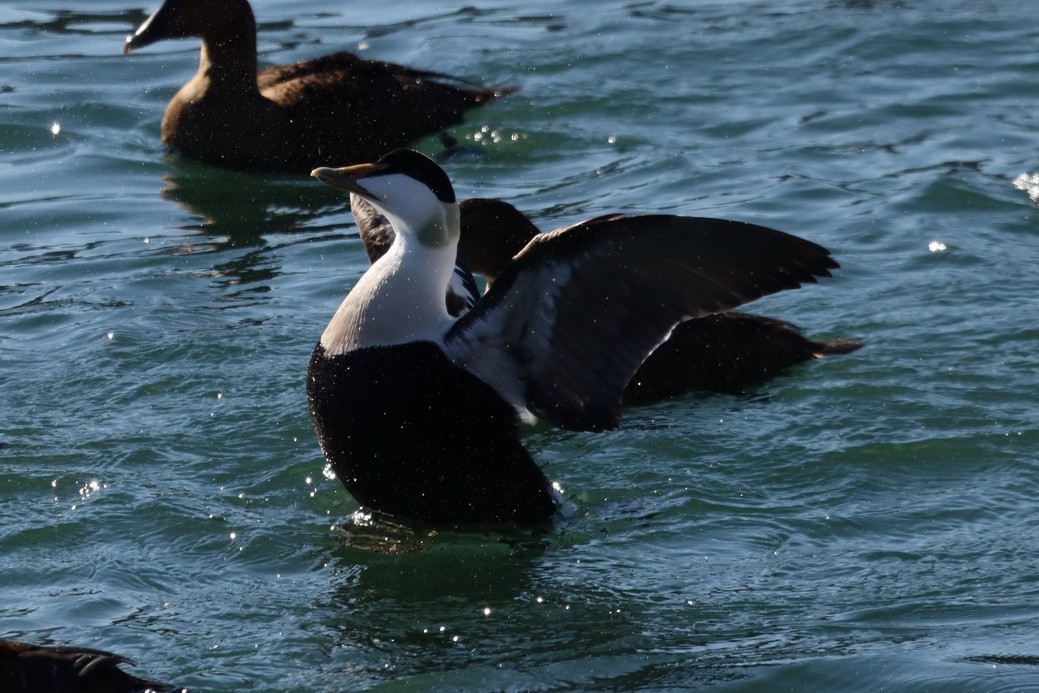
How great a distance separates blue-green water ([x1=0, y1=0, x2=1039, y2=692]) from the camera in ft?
15.5

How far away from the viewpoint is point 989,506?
18.1 ft

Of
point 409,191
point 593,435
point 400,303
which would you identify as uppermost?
point 409,191

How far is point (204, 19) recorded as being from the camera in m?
9.80

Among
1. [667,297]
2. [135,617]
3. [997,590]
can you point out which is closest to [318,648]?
[135,617]

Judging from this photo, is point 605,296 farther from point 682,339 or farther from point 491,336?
point 682,339

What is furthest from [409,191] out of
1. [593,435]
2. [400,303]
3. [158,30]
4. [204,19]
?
[158,30]

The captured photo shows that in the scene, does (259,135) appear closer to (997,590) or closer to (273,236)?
(273,236)

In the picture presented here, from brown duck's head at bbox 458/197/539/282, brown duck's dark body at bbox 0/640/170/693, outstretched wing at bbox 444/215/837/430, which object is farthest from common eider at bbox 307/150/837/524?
brown duck's head at bbox 458/197/539/282

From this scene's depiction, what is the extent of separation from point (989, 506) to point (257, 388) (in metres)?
2.73

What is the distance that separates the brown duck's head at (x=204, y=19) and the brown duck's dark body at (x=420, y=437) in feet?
16.3

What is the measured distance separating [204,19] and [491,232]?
366cm

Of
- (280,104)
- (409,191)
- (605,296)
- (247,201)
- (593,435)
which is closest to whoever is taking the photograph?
(605,296)

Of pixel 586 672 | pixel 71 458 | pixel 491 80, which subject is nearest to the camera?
pixel 586 672

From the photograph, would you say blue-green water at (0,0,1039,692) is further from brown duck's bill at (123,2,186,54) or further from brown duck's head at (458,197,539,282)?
brown duck's head at (458,197,539,282)
